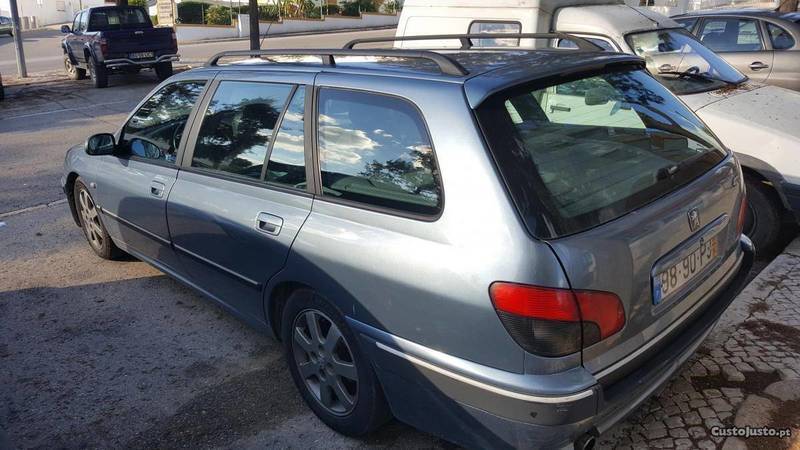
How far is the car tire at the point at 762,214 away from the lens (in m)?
4.70

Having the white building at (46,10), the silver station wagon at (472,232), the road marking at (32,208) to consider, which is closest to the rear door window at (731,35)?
the silver station wagon at (472,232)

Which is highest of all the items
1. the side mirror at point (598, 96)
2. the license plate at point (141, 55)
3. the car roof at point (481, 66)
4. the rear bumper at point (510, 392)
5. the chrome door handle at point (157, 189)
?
the car roof at point (481, 66)

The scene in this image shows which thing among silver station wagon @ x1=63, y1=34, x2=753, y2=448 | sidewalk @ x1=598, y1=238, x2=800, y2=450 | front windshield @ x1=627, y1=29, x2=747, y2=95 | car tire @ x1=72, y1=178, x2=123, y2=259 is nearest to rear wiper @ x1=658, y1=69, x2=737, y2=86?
front windshield @ x1=627, y1=29, x2=747, y2=95

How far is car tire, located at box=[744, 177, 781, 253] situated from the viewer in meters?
4.70

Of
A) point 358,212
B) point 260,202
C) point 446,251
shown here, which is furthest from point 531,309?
point 260,202

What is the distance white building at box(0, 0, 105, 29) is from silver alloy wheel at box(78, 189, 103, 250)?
51.7m

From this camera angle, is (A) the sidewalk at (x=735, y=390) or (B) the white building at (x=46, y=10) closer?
(A) the sidewalk at (x=735, y=390)

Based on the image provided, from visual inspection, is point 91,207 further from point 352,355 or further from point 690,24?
point 690,24

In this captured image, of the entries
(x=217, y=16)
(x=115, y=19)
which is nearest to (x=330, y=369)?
(x=115, y=19)

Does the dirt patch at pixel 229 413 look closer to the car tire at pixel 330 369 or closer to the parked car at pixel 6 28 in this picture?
the car tire at pixel 330 369

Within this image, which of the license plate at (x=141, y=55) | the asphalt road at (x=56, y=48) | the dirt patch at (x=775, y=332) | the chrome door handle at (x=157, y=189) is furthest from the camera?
the asphalt road at (x=56, y=48)

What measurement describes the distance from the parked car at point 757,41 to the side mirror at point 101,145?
7400mm

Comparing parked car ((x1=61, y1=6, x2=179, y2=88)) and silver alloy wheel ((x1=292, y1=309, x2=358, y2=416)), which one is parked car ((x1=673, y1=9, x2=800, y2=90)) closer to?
silver alloy wheel ((x1=292, y1=309, x2=358, y2=416))

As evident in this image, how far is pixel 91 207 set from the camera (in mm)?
5043
